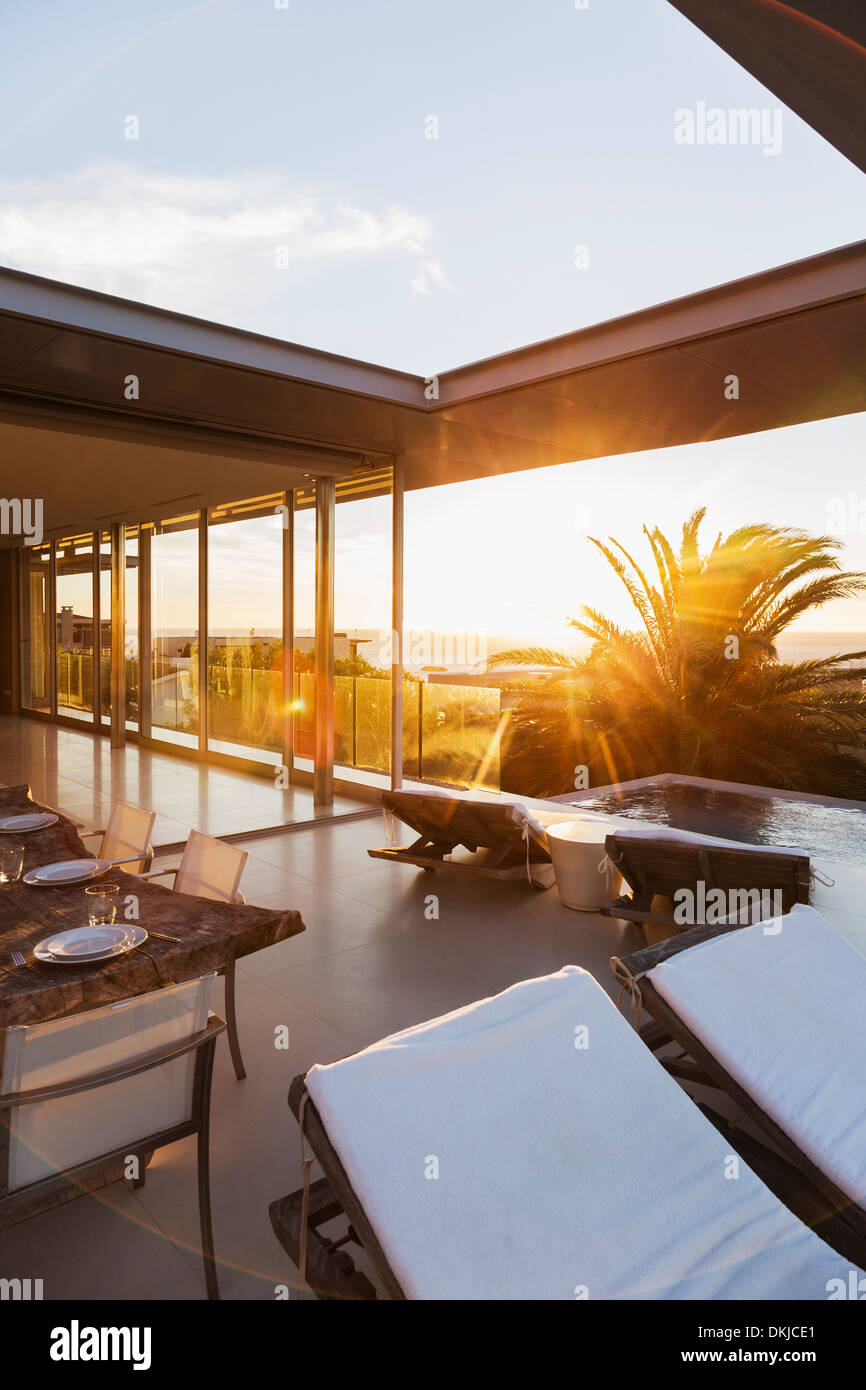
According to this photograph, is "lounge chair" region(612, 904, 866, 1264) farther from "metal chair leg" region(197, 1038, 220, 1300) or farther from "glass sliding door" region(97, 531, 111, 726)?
"glass sliding door" region(97, 531, 111, 726)

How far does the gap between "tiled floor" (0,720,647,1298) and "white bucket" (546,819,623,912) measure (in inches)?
5.4

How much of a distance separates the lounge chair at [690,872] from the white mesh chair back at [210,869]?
6.66 ft

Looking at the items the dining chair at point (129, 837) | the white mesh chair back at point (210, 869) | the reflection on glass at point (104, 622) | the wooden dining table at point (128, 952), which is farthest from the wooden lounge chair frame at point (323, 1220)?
the reflection on glass at point (104, 622)

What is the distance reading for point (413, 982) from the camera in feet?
13.4

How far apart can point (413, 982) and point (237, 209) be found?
4008 millimetres

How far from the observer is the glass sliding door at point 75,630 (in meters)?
13.2

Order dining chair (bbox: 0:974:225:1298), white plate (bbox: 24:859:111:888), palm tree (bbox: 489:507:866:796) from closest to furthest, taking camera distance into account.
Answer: dining chair (bbox: 0:974:225:1298) < white plate (bbox: 24:859:111:888) < palm tree (bbox: 489:507:866:796)

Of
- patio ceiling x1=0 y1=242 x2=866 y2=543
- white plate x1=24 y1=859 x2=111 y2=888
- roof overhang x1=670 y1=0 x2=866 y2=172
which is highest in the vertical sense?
patio ceiling x1=0 y1=242 x2=866 y2=543

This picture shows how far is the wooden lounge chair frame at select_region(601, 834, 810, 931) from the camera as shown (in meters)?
4.13

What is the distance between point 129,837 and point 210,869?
3.03 feet

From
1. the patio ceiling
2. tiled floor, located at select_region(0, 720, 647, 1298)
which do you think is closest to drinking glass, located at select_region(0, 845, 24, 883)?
tiled floor, located at select_region(0, 720, 647, 1298)

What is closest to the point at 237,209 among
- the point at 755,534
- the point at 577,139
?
the point at 577,139

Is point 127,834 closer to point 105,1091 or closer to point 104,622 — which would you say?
point 105,1091
